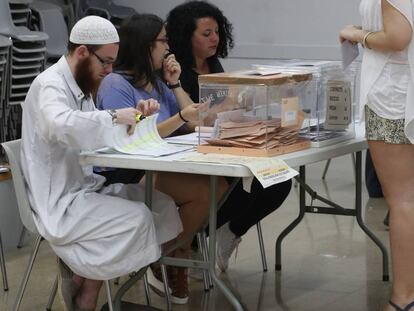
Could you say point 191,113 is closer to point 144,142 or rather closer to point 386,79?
point 144,142

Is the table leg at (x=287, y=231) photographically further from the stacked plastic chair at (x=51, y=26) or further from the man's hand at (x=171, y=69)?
the stacked plastic chair at (x=51, y=26)

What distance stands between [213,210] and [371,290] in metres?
1.10

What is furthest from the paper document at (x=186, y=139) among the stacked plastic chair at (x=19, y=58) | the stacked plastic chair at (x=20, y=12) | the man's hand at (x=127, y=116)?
the stacked plastic chair at (x=20, y=12)

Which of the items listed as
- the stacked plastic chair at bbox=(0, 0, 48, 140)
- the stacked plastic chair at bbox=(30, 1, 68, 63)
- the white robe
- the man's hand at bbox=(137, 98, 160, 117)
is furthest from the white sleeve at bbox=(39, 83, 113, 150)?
the stacked plastic chair at bbox=(30, 1, 68, 63)

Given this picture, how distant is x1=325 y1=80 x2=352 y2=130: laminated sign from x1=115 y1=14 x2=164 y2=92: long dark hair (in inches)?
30.7

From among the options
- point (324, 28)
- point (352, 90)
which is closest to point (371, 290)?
point (352, 90)

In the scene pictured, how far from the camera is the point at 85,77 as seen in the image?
3607mm

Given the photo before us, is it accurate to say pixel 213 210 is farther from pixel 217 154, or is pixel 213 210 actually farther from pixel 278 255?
pixel 278 255

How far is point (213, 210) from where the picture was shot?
3.60 meters

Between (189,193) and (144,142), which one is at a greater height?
(144,142)

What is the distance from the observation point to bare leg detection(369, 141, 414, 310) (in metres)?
3.55

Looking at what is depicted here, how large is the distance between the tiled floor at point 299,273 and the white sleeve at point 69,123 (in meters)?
1.00

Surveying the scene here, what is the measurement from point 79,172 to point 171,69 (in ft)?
2.96

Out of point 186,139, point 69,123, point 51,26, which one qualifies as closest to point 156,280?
point 186,139
